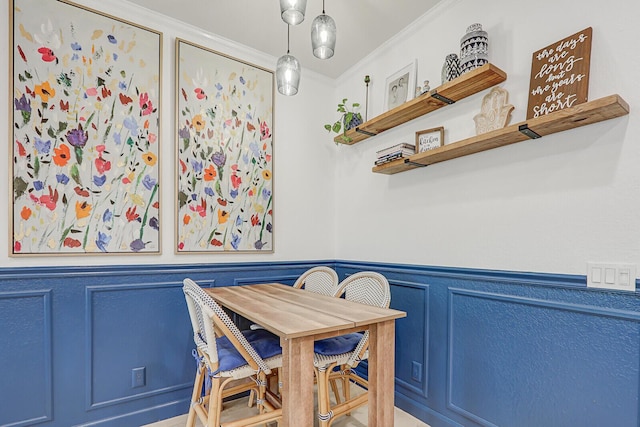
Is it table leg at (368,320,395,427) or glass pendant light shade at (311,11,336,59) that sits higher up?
glass pendant light shade at (311,11,336,59)

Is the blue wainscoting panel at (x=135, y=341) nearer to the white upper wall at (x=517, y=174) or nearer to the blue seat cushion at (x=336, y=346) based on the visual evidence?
the blue seat cushion at (x=336, y=346)

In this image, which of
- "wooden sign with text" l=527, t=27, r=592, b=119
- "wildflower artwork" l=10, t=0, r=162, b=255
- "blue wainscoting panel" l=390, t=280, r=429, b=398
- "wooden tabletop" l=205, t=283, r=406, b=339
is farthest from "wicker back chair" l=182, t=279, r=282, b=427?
"wooden sign with text" l=527, t=27, r=592, b=119

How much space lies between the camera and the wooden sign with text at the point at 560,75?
58.1 inches

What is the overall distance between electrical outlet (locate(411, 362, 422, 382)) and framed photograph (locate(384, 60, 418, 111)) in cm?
187

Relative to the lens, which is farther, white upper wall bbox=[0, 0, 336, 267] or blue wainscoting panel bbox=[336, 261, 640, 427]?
white upper wall bbox=[0, 0, 336, 267]

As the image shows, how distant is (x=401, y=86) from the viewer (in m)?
2.49

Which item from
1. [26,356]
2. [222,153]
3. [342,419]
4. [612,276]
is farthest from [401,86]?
[26,356]

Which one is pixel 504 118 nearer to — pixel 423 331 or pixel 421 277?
pixel 421 277

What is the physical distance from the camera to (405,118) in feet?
7.79

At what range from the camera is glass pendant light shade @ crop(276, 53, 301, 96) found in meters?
1.81

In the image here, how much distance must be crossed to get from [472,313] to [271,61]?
246cm

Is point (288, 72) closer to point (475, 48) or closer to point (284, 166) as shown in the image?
point (475, 48)

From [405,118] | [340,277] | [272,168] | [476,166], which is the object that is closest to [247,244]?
[272,168]

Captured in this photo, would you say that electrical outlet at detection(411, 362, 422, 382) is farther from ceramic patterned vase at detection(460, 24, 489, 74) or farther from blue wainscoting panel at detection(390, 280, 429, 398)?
ceramic patterned vase at detection(460, 24, 489, 74)
